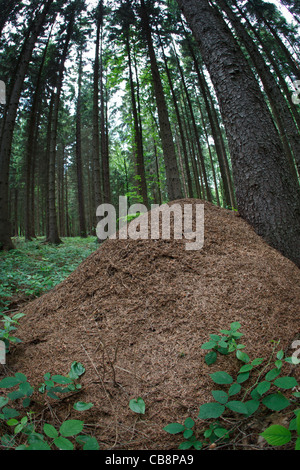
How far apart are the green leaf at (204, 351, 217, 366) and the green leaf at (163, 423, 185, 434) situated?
44cm

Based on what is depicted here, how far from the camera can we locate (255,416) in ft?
4.30

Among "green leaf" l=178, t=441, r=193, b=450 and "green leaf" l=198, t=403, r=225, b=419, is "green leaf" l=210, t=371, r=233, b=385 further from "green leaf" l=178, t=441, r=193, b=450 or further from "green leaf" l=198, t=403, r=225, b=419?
"green leaf" l=178, t=441, r=193, b=450

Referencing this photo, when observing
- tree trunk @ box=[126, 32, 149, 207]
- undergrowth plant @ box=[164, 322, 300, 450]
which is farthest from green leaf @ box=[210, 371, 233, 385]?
tree trunk @ box=[126, 32, 149, 207]

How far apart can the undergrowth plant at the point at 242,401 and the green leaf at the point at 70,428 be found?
17.8 inches

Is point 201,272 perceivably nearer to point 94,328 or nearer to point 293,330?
point 293,330

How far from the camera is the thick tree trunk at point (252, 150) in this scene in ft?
9.48

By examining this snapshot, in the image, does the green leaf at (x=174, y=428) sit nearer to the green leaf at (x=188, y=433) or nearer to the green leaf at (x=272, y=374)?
the green leaf at (x=188, y=433)

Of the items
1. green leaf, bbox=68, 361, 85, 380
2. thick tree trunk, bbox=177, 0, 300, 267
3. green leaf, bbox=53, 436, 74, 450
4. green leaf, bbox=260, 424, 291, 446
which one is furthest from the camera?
thick tree trunk, bbox=177, 0, 300, 267

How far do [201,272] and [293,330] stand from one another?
2.85 ft

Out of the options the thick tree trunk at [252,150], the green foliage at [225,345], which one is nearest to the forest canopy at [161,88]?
the thick tree trunk at [252,150]

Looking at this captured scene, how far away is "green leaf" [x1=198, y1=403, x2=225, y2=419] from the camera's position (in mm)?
1243

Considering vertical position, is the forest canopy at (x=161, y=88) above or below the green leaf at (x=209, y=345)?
above

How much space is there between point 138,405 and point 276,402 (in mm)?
790
